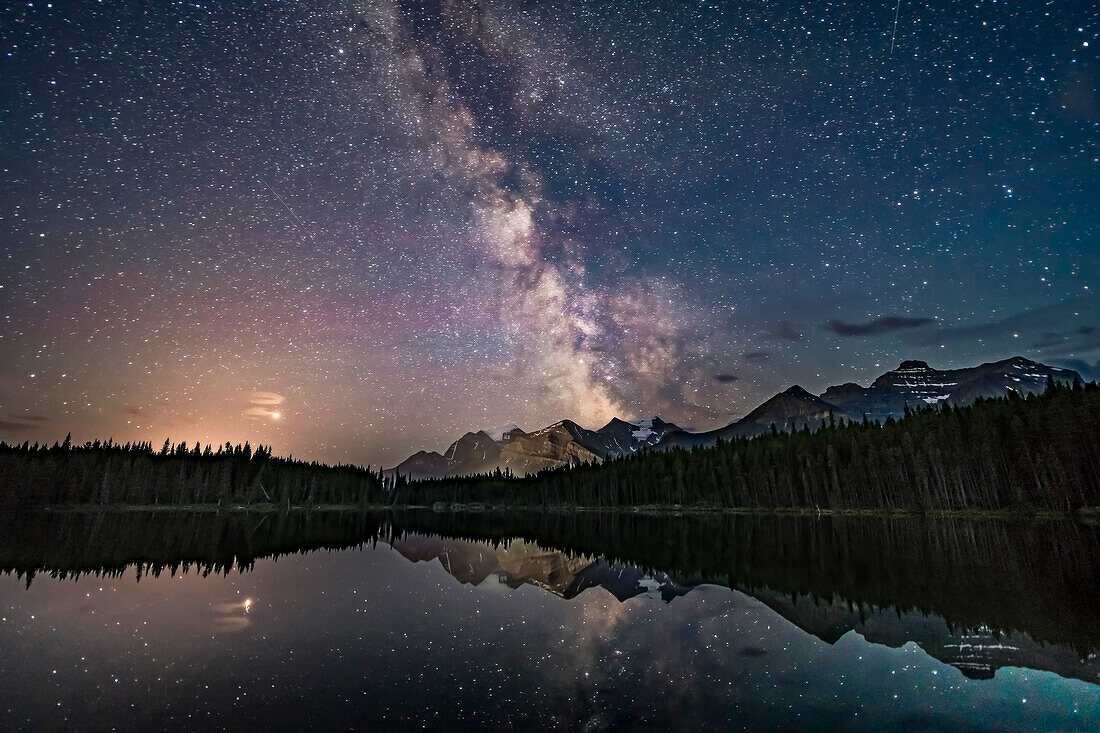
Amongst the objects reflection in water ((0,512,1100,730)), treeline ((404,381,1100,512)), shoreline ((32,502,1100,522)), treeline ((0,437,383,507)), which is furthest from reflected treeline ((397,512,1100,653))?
treeline ((0,437,383,507))

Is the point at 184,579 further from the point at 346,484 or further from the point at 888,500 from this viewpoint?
the point at 346,484

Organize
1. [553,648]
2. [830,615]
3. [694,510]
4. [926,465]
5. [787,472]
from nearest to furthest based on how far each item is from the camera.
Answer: [553,648] < [830,615] < [926,465] < [787,472] < [694,510]

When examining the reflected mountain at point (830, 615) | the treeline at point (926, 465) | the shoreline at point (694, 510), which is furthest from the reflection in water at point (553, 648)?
the treeline at point (926, 465)

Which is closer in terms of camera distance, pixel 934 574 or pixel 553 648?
pixel 553 648

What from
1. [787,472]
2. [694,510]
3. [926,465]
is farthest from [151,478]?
[926,465]

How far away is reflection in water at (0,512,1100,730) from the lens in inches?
347

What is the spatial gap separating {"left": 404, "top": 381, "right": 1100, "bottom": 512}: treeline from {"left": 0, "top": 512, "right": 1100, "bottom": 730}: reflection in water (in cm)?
7572

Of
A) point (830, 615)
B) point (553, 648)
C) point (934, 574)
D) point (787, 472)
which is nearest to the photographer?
point (553, 648)

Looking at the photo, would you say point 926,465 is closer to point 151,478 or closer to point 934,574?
point 934,574

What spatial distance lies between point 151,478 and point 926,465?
18206cm

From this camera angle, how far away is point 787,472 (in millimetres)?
117750

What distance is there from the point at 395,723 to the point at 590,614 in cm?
988

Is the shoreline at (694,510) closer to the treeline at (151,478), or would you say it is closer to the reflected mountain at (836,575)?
the treeline at (151,478)

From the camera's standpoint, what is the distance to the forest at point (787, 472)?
8169 cm
